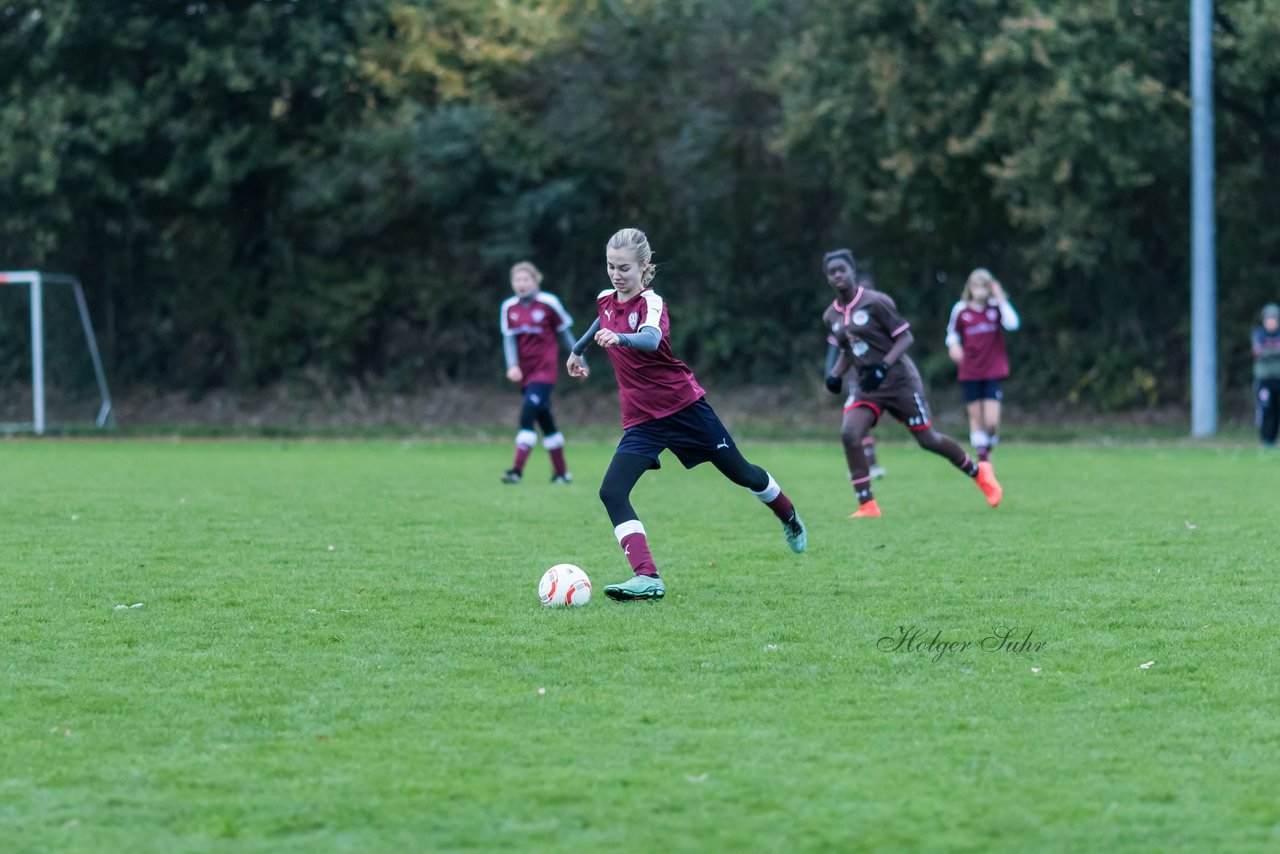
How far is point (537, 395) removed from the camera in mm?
15172

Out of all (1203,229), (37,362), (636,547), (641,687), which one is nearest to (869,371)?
(636,547)

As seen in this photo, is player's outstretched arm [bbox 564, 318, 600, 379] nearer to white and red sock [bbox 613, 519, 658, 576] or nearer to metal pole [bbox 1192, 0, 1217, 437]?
white and red sock [bbox 613, 519, 658, 576]

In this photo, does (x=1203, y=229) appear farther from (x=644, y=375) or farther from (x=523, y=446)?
(x=644, y=375)

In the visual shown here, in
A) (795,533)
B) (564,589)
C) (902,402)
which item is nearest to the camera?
(564,589)

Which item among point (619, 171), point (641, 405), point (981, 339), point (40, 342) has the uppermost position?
point (619, 171)

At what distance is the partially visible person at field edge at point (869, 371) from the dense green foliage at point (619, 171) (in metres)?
10.3

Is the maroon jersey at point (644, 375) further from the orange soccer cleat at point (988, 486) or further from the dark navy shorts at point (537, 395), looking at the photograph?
the dark navy shorts at point (537, 395)

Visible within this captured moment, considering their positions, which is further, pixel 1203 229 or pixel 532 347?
pixel 1203 229

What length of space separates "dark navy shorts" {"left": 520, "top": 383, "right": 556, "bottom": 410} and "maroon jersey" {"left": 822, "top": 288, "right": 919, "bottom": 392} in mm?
3902

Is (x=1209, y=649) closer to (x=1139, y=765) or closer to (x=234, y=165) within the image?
(x=1139, y=765)

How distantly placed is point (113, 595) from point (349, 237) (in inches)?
821

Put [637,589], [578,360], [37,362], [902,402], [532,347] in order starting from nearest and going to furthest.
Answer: [637,589]
[578,360]
[902,402]
[532,347]
[37,362]

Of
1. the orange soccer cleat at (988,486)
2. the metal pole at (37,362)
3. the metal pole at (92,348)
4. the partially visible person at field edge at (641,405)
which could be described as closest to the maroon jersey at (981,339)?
the orange soccer cleat at (988,486)

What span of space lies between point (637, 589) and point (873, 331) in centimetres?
469
